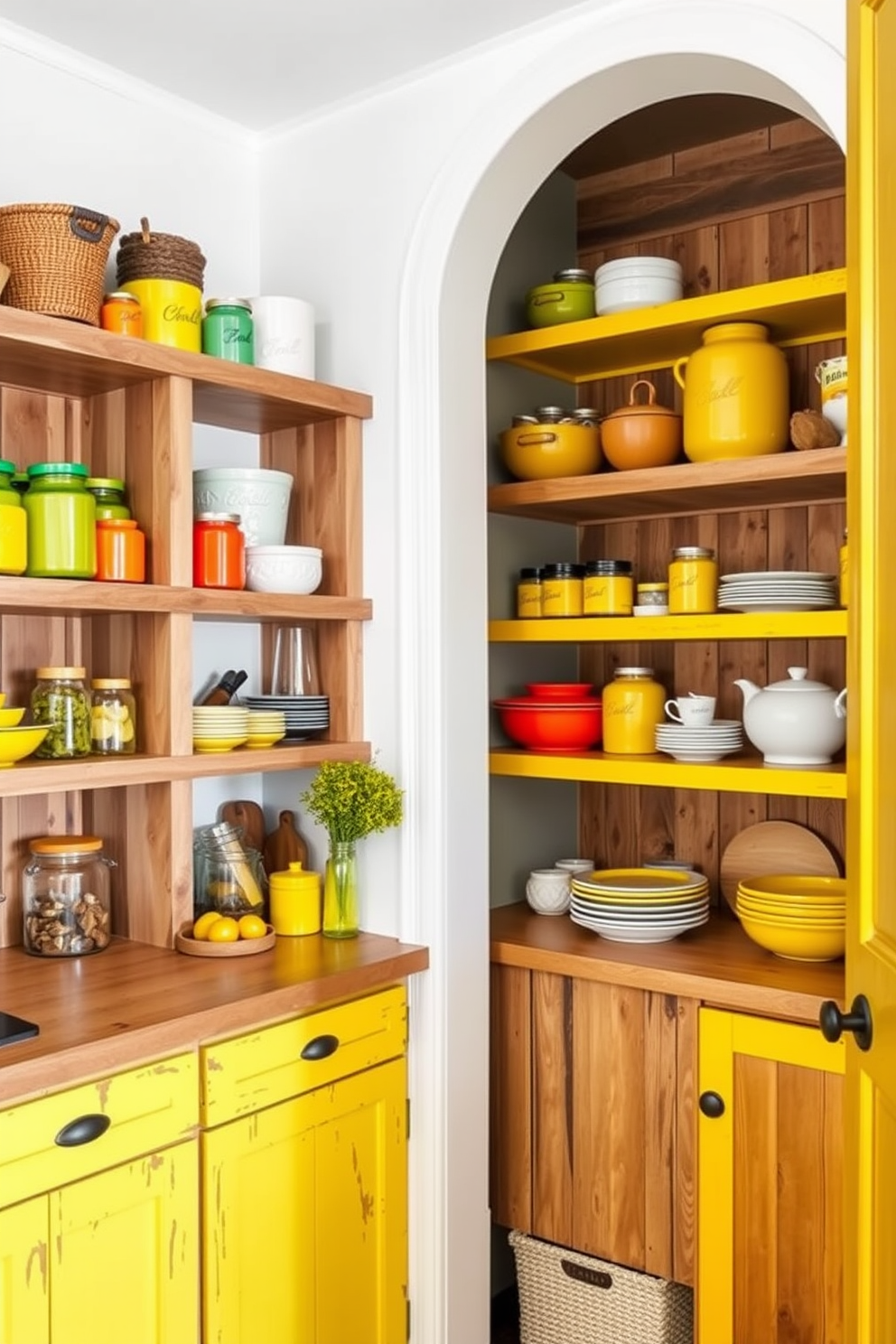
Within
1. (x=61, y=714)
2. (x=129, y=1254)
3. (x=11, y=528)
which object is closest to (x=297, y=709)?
(x=61, y=714)

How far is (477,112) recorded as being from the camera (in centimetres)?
238

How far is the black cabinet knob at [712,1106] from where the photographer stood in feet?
7.57

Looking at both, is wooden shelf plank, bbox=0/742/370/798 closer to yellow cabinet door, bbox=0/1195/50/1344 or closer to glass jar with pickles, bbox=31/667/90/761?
glass jar with pickles, bbox=31/667/90/761

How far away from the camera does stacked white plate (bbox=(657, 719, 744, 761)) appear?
254cm

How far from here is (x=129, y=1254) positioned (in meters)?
1.83

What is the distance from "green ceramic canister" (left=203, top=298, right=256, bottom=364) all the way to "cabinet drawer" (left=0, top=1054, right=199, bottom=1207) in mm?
1277

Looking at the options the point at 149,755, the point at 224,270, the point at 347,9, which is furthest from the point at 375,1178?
the point at 347,9

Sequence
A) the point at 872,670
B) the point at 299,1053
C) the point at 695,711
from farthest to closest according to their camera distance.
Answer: the point at 695,711 < the point at 299,1053 < the point at 872,670

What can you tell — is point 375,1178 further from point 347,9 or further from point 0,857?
point 347,9

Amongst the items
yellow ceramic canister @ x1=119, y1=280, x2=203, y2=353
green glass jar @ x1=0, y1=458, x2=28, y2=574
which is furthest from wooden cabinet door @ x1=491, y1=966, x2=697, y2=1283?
yellow ceramic canister @ x1=119, y1=280, x2=203, y2=353

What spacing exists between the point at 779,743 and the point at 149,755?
47.0 inches

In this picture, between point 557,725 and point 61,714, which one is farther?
point 557,725

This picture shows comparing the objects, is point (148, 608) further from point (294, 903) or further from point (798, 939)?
point (798, 939)

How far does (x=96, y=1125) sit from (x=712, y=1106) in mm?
1139
